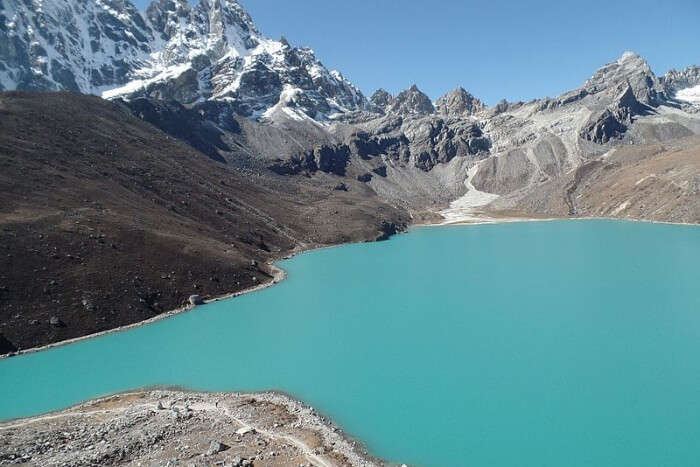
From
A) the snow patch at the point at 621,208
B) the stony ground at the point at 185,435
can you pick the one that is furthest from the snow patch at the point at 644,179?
the stony ground at the point at 185,435

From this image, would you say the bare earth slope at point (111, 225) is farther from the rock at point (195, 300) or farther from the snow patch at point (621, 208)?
the snow patch at point (621, 208)

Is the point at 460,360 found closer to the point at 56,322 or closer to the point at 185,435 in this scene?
the point at 185,435

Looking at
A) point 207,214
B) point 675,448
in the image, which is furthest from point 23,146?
point 675,448

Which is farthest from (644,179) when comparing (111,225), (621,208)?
(111,225)

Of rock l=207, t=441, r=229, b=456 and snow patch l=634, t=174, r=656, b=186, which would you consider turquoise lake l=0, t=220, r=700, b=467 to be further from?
snow patch l=634, t=174, r=656, b=186

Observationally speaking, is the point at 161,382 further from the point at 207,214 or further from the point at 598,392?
the point at 207,214
